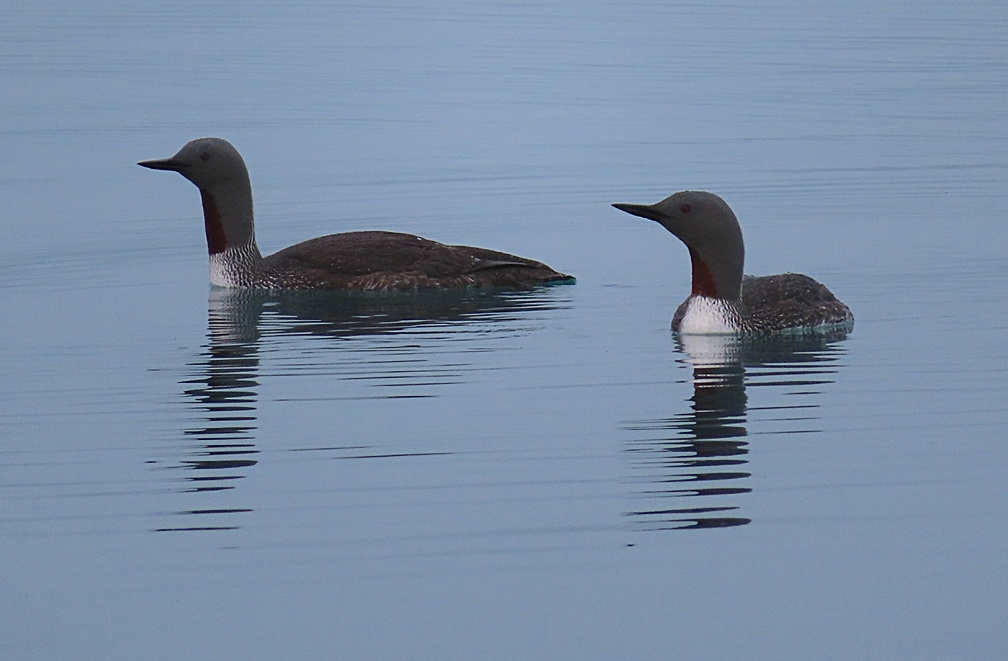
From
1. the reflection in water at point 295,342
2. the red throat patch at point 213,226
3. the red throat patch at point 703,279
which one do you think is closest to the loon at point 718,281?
the red throat patch at point 703,279

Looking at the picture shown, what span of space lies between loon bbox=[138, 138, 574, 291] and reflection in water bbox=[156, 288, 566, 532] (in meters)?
0.09

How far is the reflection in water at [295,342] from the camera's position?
9.33 m

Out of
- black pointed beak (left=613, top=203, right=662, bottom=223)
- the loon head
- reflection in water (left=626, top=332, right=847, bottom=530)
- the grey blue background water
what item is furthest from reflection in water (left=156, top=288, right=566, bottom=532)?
reflection in water (left=626, top=332, right=847, bottom=530)

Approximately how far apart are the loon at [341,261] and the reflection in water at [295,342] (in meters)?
Answer: 0.09

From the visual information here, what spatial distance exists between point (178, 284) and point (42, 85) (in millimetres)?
15582

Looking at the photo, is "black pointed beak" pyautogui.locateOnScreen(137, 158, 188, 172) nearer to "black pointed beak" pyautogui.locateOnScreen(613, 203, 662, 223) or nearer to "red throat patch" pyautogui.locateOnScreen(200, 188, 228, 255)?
"red throat patch" pyautogui.locateOnScreen(200, 188, 228, 255)

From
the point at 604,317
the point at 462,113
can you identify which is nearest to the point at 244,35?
the point at 462,113

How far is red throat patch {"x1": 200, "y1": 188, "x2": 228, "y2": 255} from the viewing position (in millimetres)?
14875

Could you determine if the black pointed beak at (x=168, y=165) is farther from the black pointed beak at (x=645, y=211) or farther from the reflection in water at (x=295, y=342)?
the black pointed beak at (x=645, y=211)

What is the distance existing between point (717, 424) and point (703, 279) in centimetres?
241

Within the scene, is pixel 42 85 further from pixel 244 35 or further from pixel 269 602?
pixel 269 602

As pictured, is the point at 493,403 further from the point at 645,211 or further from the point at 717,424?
the point at 645,211

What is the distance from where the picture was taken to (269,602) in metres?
7.30

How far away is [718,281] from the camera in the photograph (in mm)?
12219
